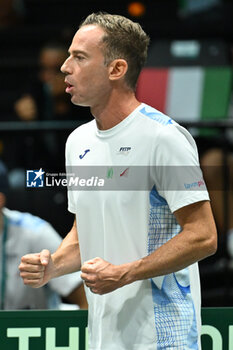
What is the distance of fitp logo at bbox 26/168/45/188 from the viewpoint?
303cm

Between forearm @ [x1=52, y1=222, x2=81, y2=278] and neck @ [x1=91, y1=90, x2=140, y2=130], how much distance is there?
0.43 m

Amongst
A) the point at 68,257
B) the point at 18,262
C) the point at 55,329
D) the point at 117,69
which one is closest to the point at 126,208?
the point at 68,257

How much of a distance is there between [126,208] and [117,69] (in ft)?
1.49

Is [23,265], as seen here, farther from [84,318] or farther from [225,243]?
[225,243]

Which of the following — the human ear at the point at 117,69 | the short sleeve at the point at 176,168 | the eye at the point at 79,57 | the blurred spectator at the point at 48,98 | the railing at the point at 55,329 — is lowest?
the railing at the point at 55,329

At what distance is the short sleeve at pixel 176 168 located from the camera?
2.49 metres

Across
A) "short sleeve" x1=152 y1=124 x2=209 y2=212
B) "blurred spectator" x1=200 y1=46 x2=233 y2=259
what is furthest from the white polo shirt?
"blurred spectator" x1=200 y1=46 x2=233 y2=259

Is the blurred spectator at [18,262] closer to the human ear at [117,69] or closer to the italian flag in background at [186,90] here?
the human ear at [117,69]

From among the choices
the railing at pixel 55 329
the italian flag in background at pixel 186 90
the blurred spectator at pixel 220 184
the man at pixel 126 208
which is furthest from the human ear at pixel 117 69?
the italian flag in background at pixel 186 90

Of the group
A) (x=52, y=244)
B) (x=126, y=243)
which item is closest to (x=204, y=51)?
(x=52, y=244)

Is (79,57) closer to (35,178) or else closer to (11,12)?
(35,178)

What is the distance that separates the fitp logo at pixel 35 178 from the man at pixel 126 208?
0.39m

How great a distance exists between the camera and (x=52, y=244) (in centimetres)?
318

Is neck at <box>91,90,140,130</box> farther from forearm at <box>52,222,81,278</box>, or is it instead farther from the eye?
forearm at <box>52,222,81,278</box>
